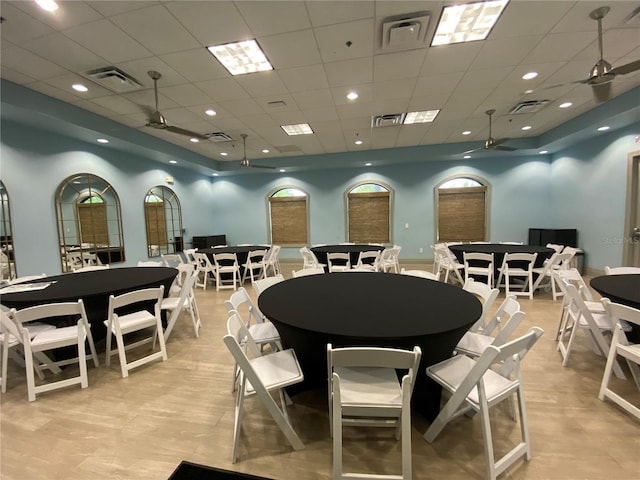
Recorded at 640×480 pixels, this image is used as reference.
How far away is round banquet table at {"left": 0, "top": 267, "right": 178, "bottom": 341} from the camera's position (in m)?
2.49

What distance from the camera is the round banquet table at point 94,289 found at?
8.18 feet

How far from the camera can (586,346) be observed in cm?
288

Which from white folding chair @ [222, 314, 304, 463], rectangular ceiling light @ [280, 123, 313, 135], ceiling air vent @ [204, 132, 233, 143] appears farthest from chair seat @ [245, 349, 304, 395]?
ceiling air vent @ [204, 132, 233, 143]

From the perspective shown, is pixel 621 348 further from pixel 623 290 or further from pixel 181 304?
pixel 181 304

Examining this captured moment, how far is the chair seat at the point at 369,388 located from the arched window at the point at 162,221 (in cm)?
695

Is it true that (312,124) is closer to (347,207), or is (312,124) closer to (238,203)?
(347,207)

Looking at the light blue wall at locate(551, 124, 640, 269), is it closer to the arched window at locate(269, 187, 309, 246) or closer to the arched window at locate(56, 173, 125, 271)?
the arched window at locate(269, 187, 309, 246)

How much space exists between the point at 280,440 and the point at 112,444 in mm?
1132

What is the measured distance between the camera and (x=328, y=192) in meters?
8.72

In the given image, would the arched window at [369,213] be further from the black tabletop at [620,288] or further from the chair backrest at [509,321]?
the chair backrest at [509,321]

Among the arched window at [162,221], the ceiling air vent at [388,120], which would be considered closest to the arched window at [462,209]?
the ceiling air vent at [388,120]

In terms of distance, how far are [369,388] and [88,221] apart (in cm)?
674

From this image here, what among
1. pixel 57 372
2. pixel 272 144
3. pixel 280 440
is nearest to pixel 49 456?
pixel 57 372

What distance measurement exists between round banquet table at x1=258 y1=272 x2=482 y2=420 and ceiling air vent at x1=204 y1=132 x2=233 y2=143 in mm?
4881
